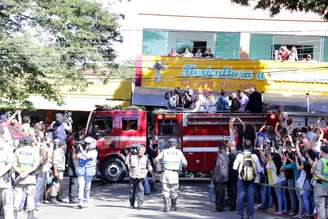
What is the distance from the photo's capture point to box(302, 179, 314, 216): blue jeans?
13.9m

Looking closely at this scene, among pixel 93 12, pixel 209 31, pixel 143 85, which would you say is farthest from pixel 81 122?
pixel 93 12

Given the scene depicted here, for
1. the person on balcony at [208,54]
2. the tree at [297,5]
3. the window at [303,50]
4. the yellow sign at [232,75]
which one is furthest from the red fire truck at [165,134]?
the window at [303,50]

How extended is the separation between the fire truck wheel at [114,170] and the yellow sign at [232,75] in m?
8.09

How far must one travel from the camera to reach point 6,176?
37.0 feet

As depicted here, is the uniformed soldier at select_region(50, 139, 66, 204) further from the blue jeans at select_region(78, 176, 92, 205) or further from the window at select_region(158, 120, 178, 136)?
the window at select_region(158, 120, 178, 136)

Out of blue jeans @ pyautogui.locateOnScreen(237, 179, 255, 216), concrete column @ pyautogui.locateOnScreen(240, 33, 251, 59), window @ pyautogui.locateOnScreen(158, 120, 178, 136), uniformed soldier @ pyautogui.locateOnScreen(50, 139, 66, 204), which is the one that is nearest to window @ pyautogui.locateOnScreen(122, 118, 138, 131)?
window @ pyautogui.locateOnScreen(158, 120, 178, 136)

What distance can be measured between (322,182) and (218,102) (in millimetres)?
10957

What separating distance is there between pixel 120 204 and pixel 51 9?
30.9ft

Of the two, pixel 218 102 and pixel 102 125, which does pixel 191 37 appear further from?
pixel 102 125

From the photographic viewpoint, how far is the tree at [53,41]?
22.4m

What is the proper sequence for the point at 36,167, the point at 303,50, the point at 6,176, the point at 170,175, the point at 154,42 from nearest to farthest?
the point at 6,176
the point at 36,167
the point at 170,175
the point at 154,42
the point at 303,50

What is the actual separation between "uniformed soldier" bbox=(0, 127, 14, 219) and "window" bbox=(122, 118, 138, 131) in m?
11.1

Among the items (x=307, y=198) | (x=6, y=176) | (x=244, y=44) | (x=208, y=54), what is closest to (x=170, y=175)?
(x=307, y=198)

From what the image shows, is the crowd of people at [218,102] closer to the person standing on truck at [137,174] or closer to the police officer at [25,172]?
the person standing on truck at [137,174]
